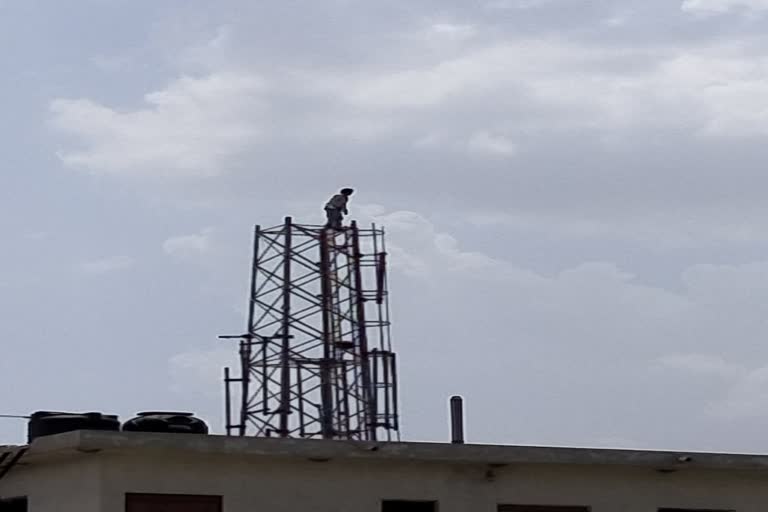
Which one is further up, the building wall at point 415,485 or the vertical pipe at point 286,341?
the vertical pipe at point 286,341

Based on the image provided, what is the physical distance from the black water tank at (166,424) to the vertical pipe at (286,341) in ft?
36.3

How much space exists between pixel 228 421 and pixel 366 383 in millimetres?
3260

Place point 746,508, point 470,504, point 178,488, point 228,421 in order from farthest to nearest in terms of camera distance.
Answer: point 228,421
point 746,508
point 470,504
point 178,488

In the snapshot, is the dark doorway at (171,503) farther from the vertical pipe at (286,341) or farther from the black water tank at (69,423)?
the vertical pipe at (286,341)

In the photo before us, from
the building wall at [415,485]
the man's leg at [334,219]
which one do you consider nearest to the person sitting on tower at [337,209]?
the man's leg at [334,219]

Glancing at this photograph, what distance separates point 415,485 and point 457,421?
313 cm

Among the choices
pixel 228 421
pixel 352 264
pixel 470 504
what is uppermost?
pixel 352 264

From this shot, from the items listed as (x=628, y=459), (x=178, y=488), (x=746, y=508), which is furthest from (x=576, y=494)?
(x=178, y=488)

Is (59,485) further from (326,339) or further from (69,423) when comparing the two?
(326,339)

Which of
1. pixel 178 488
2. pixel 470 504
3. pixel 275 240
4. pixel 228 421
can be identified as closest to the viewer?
pixel 178 488

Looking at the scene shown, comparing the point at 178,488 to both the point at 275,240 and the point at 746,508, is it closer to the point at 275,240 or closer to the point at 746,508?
the point at 746,508

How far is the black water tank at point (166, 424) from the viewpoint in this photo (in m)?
25.2

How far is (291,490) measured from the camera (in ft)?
81.1

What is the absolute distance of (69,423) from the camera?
25781 mm
